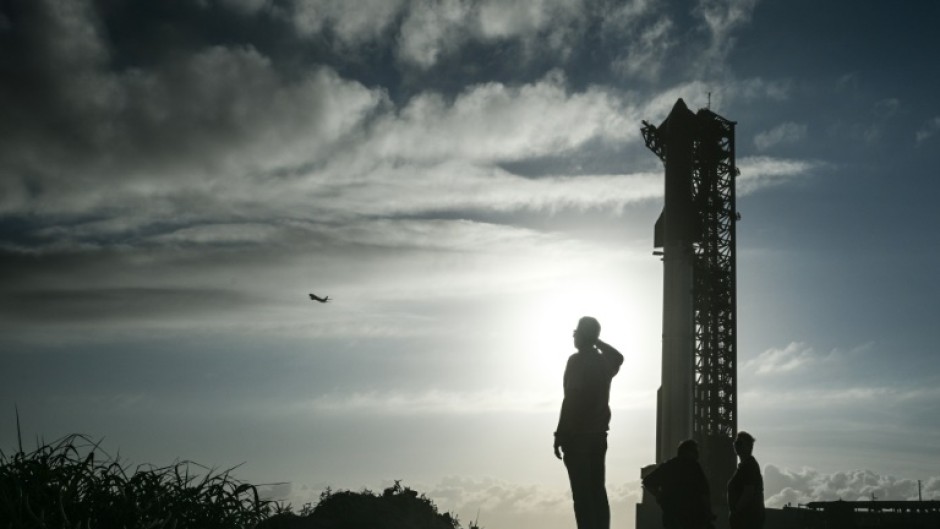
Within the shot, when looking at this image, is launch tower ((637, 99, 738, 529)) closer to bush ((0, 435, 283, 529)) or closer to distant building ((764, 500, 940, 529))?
distant building ((764, 500, 940, 529))

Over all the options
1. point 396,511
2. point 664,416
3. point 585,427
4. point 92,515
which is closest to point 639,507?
point 664,416

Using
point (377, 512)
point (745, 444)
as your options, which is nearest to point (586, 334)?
point (745, 444)

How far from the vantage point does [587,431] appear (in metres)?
8.57

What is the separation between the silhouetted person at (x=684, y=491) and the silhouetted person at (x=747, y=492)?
1.27 feet

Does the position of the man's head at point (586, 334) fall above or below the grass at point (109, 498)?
above

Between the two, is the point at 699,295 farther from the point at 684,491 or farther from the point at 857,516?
the point at 684,491

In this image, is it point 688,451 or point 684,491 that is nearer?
point 684,491

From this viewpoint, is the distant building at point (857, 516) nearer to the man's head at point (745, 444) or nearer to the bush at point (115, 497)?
the man's head at point (745, 444)

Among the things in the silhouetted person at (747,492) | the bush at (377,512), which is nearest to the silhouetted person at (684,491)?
the silhouetted person at (747,492)

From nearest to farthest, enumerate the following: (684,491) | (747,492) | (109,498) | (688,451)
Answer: (109,498) → (684,491) → (688,451) → (747,492)

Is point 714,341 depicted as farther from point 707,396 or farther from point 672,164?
point 672,164

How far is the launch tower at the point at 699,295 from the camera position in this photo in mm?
46000

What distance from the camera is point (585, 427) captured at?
28.2ft

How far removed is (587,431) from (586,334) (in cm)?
103
